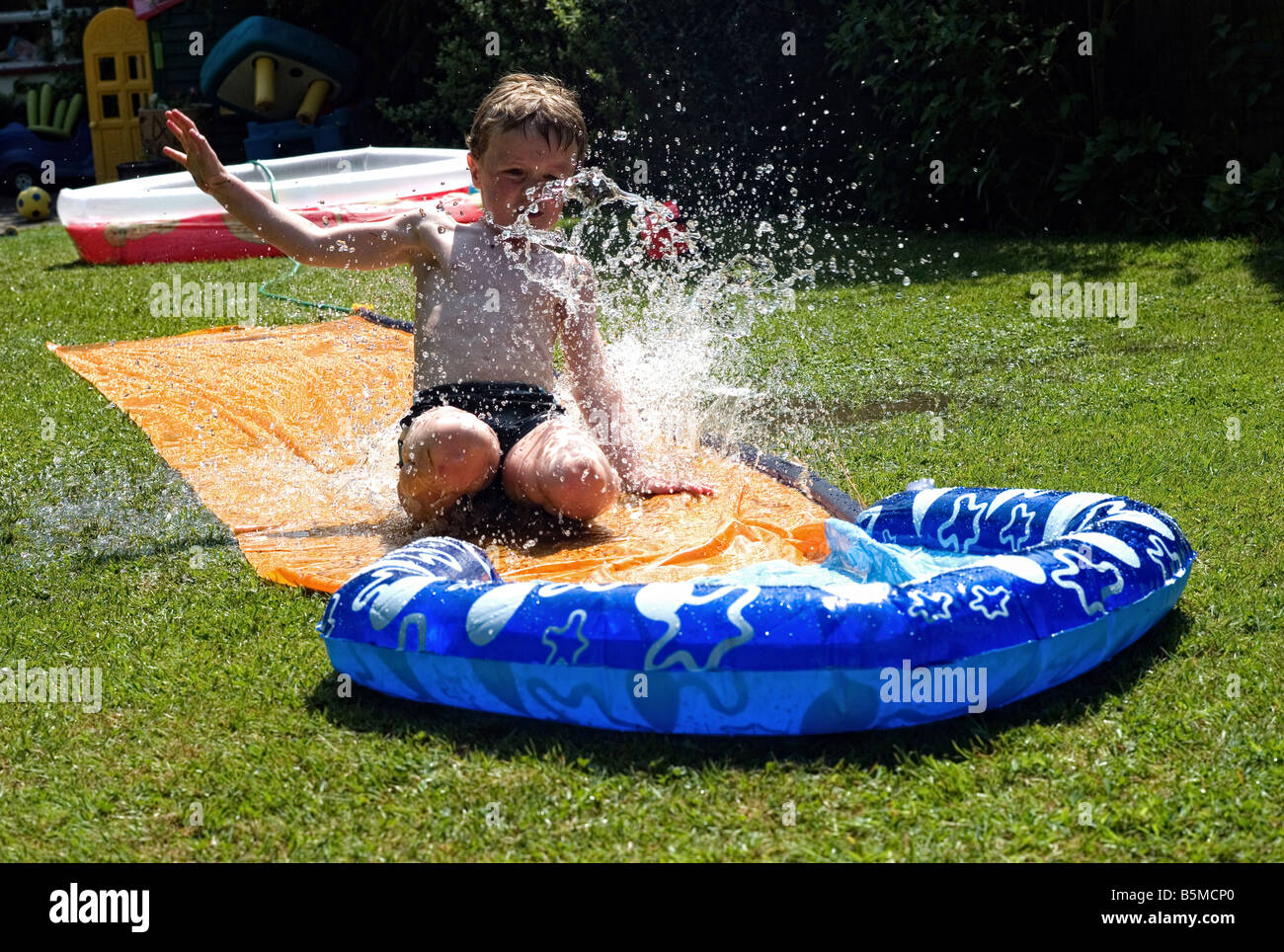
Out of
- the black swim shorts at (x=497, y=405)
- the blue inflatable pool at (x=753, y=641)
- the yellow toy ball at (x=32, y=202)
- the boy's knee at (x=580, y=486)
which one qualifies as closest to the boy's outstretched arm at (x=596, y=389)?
the black swim shorts at (x=497, y=405)

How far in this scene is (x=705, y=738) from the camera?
2.46 m

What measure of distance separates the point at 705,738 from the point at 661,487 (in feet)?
5.38

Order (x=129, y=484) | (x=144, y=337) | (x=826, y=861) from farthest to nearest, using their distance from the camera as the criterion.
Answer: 1. (x=144, y=337)
2. (x=129, y=484)
3. (x=826, y=861)

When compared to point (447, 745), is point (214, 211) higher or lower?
higher

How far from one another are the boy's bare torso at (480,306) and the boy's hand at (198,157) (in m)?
0.58

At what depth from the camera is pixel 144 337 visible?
6879mm

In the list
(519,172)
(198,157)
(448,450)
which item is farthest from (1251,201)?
(198,157)

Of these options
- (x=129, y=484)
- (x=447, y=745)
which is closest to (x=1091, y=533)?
(x=447, y=745)

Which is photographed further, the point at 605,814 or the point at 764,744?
the point at 764,744

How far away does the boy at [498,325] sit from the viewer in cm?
362

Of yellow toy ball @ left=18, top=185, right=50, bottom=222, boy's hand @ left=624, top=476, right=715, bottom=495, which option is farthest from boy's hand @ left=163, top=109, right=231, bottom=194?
yellow toy ball @ left=18, top=185, right=50, bottom=222

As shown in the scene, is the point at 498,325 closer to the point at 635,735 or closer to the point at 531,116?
the point at 531,116
